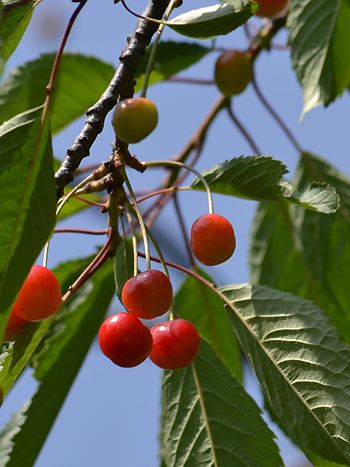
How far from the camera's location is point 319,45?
193 centimetres

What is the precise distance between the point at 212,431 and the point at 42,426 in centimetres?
37

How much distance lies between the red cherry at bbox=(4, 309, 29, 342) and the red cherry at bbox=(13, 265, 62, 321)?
20 millimetres

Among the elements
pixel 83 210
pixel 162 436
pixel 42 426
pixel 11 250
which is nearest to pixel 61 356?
pixel 42 426

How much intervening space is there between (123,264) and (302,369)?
0.33m

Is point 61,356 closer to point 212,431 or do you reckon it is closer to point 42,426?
point 42,426

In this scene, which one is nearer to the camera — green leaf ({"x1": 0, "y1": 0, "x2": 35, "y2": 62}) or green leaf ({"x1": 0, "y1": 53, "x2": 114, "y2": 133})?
green leaf ({"x1": 0, "y1": 0, "x2": 35, "y2": 62})

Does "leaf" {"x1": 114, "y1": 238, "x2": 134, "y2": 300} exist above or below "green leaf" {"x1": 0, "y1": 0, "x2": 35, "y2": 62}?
below

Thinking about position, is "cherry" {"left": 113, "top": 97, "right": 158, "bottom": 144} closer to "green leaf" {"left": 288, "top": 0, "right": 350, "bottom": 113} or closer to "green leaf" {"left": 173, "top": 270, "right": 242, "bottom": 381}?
"green leaf" {"left": 288, "top": 0, "right": 350, "bottom": 113}

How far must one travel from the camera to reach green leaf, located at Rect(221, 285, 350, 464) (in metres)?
1.45

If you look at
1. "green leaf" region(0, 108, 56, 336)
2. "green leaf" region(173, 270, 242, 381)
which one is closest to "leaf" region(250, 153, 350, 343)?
"green leaf" region(173, 270, 242, 381)

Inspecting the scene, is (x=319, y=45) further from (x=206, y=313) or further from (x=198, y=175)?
(x=206, y=313)

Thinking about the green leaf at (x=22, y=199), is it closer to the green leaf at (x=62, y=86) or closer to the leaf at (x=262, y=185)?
the leaf at (x=262, y=185)

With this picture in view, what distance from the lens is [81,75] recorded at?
2.26m

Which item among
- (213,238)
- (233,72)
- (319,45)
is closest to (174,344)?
(213,238)
